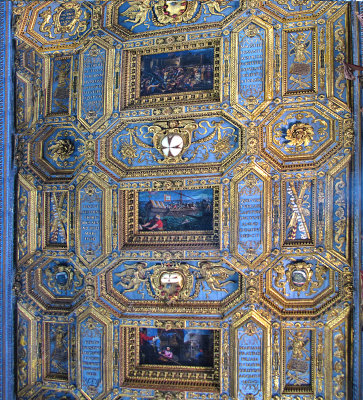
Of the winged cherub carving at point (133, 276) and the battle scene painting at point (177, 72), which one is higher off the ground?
the battle scene painting at point (177, 72)

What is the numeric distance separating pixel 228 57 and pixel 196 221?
3.35m

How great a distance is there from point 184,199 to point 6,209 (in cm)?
384

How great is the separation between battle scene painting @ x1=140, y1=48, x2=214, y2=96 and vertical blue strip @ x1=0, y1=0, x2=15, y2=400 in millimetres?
2976

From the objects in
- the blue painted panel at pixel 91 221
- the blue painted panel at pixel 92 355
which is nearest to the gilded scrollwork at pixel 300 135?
the blue painted panel at pixel 91 221

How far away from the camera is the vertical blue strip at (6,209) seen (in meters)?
9.11

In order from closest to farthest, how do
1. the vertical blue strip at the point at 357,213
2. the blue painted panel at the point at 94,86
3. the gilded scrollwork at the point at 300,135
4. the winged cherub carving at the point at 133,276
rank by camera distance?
the vertical blue strip at the point at 357,213, the gilded scrollwork at the point at 300,135, the winged cherub carving at the point at 133,276, the blue painted panel at the point at 94,86

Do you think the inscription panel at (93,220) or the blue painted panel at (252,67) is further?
the inscription panel at (93,220)

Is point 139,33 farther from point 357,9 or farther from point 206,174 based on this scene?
point 357,9

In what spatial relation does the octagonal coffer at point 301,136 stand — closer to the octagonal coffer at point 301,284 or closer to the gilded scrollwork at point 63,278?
the octagonal coffer at point 301,284

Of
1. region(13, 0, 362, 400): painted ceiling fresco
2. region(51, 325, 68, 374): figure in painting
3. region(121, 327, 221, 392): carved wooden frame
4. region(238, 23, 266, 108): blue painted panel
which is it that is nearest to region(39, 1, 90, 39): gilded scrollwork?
region(13, 0, 362, 400): painted ceiling fresco

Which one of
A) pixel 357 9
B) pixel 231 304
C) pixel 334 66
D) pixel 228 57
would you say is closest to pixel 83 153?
pixel 228 57

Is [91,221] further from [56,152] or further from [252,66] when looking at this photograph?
[252,66]

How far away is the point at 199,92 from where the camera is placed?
864cm

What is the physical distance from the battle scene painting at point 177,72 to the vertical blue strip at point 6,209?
117 inches
